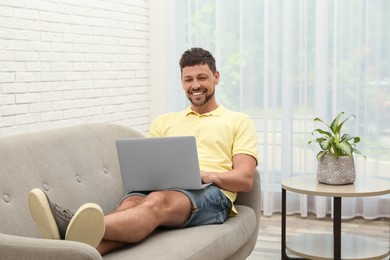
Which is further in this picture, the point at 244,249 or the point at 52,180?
the point at 244,249

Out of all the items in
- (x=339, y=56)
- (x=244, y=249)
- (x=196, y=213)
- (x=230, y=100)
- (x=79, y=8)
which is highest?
(x=79, y=8)

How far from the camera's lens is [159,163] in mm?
2812

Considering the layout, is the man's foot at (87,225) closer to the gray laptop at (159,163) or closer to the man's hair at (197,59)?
the gray laptop at (159,163)

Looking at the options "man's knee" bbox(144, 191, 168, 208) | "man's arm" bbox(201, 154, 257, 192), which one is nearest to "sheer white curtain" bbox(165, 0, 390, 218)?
"man's arm" bbox(201, 154, 257, 192)

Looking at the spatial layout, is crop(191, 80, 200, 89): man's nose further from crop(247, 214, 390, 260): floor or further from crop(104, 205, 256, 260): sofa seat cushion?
crop(247, 214, 390, 260): floor

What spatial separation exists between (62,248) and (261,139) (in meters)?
3.11

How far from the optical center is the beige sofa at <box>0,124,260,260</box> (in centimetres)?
213

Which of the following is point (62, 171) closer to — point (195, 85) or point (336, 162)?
point (195, 85)

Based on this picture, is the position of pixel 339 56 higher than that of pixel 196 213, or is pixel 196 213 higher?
pixel 339 56

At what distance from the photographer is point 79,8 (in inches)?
167

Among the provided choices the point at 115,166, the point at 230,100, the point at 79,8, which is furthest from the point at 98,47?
the point at 115,166

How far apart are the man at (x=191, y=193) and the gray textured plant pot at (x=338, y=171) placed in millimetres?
528

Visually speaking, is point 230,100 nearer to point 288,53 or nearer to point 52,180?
point 288,53

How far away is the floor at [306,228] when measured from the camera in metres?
4.22
